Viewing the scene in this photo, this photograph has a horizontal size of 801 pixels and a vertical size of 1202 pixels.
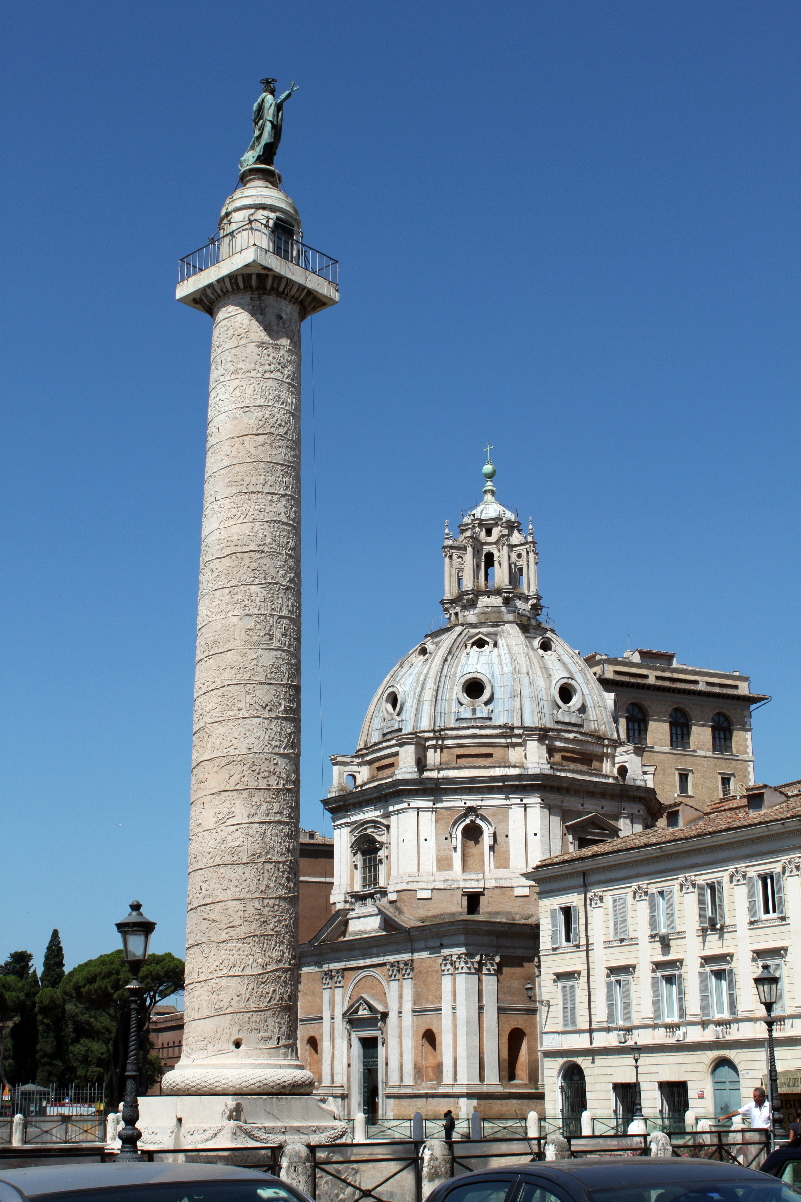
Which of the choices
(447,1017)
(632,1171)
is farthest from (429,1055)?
(632,1171)

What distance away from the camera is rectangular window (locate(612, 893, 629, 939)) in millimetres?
37156

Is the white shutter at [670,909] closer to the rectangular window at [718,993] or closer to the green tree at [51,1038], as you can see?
Result: the rectangular window at [718,993]

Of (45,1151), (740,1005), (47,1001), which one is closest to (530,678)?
(740,1005)

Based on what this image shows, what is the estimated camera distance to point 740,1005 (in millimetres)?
32156

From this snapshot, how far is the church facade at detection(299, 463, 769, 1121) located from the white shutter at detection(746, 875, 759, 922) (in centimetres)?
1537

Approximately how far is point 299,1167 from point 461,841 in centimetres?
3847

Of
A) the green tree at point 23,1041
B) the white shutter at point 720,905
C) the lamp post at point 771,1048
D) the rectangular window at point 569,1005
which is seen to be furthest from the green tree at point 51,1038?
the lamp post at point 771,1048

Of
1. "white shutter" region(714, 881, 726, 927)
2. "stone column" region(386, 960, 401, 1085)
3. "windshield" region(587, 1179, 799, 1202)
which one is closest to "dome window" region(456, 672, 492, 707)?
"stone column" region(386, 960, 401, 1085)

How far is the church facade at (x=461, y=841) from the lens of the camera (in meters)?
46.2

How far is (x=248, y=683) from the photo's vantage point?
66.7 ft

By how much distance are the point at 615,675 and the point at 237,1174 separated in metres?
55.9

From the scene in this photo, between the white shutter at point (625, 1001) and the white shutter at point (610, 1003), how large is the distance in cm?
48

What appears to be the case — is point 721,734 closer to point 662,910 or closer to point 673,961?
point 662,910

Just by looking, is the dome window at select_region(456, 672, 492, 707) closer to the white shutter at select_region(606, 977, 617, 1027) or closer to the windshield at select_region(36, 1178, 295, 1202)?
the white shutter at select_region(606, 977, 617, 1027)
